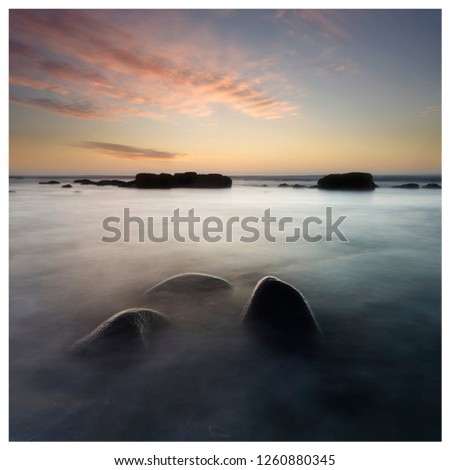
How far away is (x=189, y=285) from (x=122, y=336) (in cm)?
198

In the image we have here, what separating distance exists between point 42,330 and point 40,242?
7251 millimetres

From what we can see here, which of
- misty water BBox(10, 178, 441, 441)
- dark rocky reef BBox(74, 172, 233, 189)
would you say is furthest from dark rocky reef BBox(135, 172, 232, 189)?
misty water BBox(10, 178, 441, 441)

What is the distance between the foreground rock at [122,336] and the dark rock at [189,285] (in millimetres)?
1436

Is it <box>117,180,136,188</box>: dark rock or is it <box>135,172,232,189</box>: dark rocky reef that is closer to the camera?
<box>135,172,232,189</box>: dark rocky reef

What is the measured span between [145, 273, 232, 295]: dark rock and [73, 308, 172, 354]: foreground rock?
1436 mm

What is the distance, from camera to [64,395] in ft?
10.2

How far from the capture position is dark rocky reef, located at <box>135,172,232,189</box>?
46.9 m

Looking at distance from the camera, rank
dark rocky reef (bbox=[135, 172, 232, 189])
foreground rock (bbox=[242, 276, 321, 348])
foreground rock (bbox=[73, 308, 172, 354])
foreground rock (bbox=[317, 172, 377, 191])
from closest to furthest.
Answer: foreground rock (bbox=[73, 308, 172, 354])
foreground rock (bbox=[242, 276, 321, 348])
foreground rock (bbox=[317, 172, 377, 191])
dark rocky reef (bbox=[135, 172, 232, 189])

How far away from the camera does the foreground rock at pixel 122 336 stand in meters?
3.73

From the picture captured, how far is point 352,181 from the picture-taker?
131 ft

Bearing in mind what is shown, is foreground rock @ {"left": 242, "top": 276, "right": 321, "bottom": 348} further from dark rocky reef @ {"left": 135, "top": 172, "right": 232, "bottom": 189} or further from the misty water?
dark rocky reef @ {"left": 135, "top": 172, "right": 232, "bottom": 189}

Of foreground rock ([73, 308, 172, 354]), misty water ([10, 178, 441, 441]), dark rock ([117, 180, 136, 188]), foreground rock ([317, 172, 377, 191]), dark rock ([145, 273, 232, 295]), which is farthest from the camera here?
dark rock ([117, 180, 136, 188])

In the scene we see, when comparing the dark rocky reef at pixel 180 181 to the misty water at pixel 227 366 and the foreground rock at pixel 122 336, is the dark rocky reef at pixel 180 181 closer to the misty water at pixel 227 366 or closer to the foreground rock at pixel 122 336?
the misty water at pixel 227 366

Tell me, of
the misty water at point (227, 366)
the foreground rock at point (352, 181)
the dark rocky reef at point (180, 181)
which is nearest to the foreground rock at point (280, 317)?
the misty water at point (227, 366)
